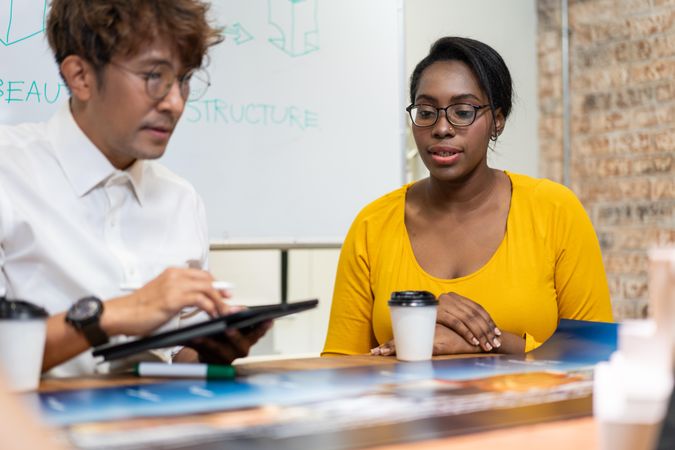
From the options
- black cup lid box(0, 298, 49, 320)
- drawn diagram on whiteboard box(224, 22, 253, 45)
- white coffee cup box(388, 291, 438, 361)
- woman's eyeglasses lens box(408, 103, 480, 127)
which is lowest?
white coffee cup box(388, 291, 438, 361)

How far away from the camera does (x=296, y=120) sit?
2.61 meters

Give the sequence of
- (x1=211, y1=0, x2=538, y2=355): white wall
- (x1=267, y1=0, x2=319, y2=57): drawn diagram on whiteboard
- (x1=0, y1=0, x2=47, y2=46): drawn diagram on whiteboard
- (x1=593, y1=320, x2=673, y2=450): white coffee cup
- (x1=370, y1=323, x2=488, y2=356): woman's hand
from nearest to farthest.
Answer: (x1=593, y1=320, x2=673, y2=450): white coffee cup
(x1=370, y1=323, x2=488, y2=356): woman's hand
(x1=0, y1=0, x2=47, y2=46): drawn diagram on whiteboard
(x1=267, y1=0, x2=319, y2=57): drawn diagram on whiteboard
(x1=211, y1=0, x2=538, y2=355): white wall

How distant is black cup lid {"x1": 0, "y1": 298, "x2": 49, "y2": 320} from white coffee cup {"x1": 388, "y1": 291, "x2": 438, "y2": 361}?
0.58 m

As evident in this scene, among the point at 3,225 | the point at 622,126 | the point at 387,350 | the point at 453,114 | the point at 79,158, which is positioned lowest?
the point at 387,350

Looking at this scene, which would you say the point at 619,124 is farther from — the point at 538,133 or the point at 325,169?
the point at 325,169

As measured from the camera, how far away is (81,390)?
988 mm

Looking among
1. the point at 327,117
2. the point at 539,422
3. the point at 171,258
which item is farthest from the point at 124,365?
the point at 327,117

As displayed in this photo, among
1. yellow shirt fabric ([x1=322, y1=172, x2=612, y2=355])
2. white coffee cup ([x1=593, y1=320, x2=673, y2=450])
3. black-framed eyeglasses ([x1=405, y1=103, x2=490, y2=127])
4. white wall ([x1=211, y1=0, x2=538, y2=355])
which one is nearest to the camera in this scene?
white coffee cup ([x1=593, y1=320, x2=673, y2=450])

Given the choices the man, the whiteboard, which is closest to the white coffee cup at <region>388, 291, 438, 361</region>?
the man

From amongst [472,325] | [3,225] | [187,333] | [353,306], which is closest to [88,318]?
[187,333]

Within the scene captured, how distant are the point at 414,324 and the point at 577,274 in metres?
0.59

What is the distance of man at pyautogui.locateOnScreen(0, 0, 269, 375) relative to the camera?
4.16 feet

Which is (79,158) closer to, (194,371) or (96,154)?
(96,154)

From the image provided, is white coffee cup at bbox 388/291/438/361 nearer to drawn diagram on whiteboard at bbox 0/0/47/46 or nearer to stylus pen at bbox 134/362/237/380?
stylus pen at bbox 134/362/237/380
